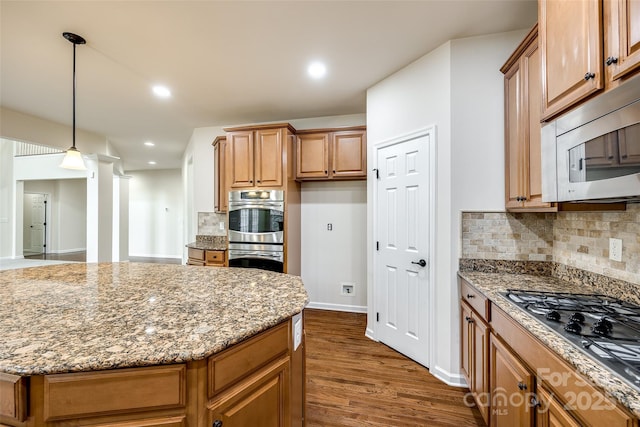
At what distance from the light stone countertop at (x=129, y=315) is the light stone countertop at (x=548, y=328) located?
0.95 metres

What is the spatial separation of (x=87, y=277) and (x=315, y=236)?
2555mm

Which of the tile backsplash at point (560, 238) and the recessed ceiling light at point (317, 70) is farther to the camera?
the recessed ceiling light at point (317, 70)

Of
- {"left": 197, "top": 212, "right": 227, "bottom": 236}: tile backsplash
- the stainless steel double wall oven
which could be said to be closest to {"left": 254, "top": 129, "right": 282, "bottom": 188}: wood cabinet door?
the stainless steel double wall oven

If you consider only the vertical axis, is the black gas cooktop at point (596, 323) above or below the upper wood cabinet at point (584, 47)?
below

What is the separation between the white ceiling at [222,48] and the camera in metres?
1.89

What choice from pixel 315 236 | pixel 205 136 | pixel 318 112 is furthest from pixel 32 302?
pixel 205 136

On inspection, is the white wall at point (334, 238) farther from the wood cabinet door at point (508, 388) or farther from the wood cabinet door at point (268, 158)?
the wood cabinet door at point (508, 388)

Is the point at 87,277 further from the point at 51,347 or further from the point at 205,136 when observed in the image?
the point at 205,136

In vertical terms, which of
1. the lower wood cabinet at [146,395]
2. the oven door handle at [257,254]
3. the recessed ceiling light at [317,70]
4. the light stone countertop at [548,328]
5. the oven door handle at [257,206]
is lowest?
the lower wood cabinet at [146,395]

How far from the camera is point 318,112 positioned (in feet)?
12.2

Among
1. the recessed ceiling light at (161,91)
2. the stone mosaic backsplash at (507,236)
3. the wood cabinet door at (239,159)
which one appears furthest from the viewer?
the wood cabinet door at (239,159)

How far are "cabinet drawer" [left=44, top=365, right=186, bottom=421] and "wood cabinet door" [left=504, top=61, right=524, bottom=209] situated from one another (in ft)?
6.93

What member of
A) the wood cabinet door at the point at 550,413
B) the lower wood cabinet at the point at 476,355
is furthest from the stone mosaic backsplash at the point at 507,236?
the wood cabinet door at the point at 550,413

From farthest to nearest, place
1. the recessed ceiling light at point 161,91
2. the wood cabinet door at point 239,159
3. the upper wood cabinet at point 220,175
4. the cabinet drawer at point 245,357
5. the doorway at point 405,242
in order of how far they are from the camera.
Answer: the upper wood cabinet at point 220,175 → the wood cabinet door at point 239,159 → the recessed ceiling light at point 161,91 → the doorway at point 405,242 → the cabinet drawer at point 245,357
